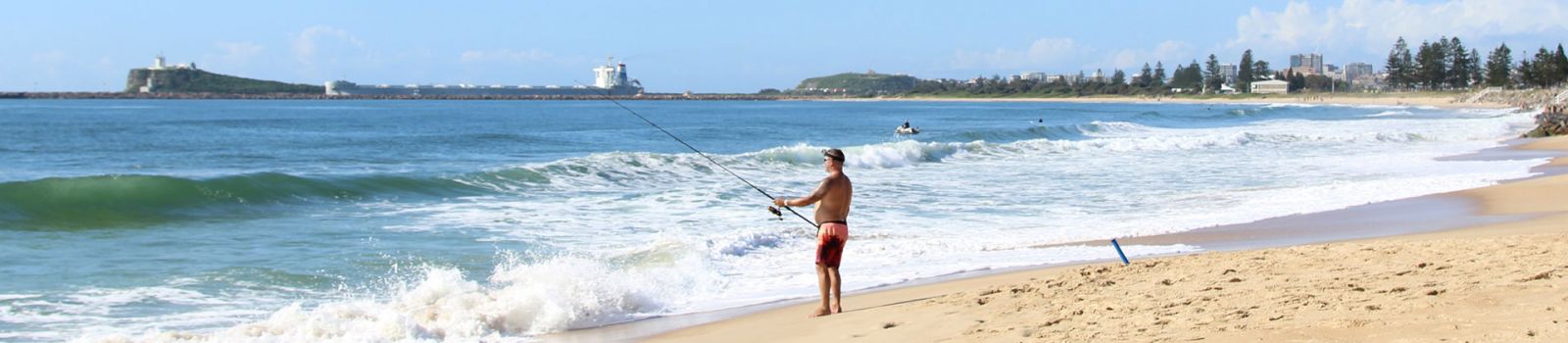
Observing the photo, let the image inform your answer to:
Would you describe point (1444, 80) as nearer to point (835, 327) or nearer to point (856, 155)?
point (856, 155)

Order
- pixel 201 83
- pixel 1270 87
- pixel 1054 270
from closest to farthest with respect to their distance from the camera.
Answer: pixel 1054 270 → pixel 1270 87 → pixel 201 83

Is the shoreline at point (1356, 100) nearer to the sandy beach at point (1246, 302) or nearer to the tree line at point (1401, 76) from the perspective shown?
the tree line at point (1401, 76)

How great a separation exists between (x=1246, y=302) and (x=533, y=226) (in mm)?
8459

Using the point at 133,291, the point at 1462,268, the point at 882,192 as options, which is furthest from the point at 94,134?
the point at 1462,268

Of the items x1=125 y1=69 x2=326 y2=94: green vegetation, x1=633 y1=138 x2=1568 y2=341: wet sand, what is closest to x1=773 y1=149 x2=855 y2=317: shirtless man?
x1=633 y1=138 x2=1568 y2=341: wet sand

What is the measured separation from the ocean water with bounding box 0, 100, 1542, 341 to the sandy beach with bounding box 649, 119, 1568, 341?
4.73 feet

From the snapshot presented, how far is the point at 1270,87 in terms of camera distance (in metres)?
154

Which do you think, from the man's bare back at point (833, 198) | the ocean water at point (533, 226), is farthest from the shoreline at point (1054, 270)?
the man's bare back at point (833, 198)

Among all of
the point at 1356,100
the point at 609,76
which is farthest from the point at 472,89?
the point at 1356,100

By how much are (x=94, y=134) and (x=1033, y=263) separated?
39.5 m

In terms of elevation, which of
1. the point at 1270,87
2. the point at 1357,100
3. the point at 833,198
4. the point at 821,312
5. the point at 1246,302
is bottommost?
the point at 1357,100

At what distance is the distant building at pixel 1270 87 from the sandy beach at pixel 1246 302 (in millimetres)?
148938

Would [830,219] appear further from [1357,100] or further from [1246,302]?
[1357,100]

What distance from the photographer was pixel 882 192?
1759cm
